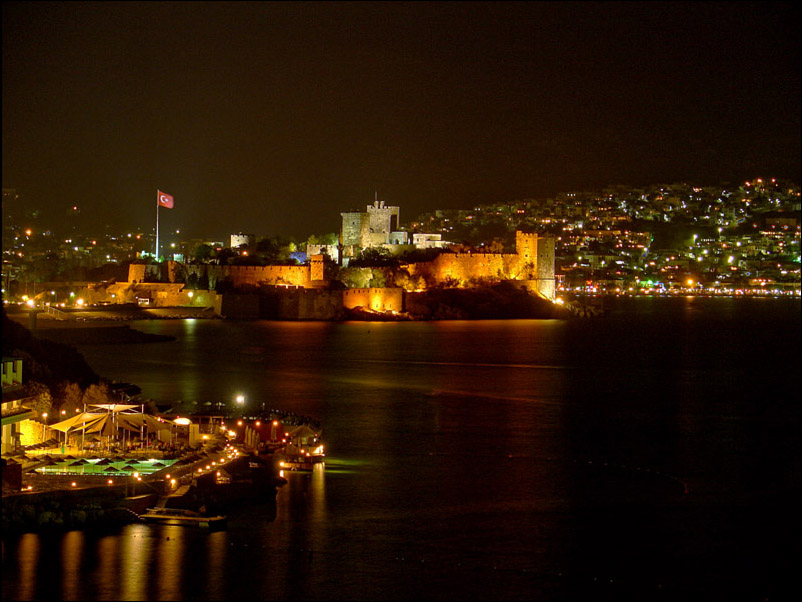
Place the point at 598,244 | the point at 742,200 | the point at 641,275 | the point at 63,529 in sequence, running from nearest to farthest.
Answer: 1. the point at 63,529
2. the point at 641,275
3. the point at 598,244
4. the point at 742,200

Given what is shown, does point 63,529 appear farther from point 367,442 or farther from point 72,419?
point 367,442

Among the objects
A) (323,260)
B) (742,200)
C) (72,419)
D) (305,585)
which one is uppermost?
(742,200)

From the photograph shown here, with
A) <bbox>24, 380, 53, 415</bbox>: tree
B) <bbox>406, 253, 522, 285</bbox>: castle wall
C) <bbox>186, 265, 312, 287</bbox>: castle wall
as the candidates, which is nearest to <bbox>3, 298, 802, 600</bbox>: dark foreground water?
<bbox>24, 380, 53, 415</bbox>: tree

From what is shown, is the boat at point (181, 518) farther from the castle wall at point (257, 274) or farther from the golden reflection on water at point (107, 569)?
the castle wall at point (257, 274)

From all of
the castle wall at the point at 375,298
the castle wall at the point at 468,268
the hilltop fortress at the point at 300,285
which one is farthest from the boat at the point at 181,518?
the castle wall at the point at 468,268

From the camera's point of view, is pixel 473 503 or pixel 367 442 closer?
pixel 473 503

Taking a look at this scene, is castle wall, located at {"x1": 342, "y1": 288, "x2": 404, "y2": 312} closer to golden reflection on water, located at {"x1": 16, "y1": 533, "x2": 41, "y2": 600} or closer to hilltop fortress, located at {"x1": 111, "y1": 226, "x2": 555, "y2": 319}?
hilltop fortress, located at {"x1": 111, "y1": 226, "x2": 555, "y2": 319}

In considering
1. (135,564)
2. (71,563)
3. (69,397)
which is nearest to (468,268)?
(69,397)

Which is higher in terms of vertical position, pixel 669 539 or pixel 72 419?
pixel 72 419

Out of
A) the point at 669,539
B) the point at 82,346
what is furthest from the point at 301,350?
the point at 669,539
